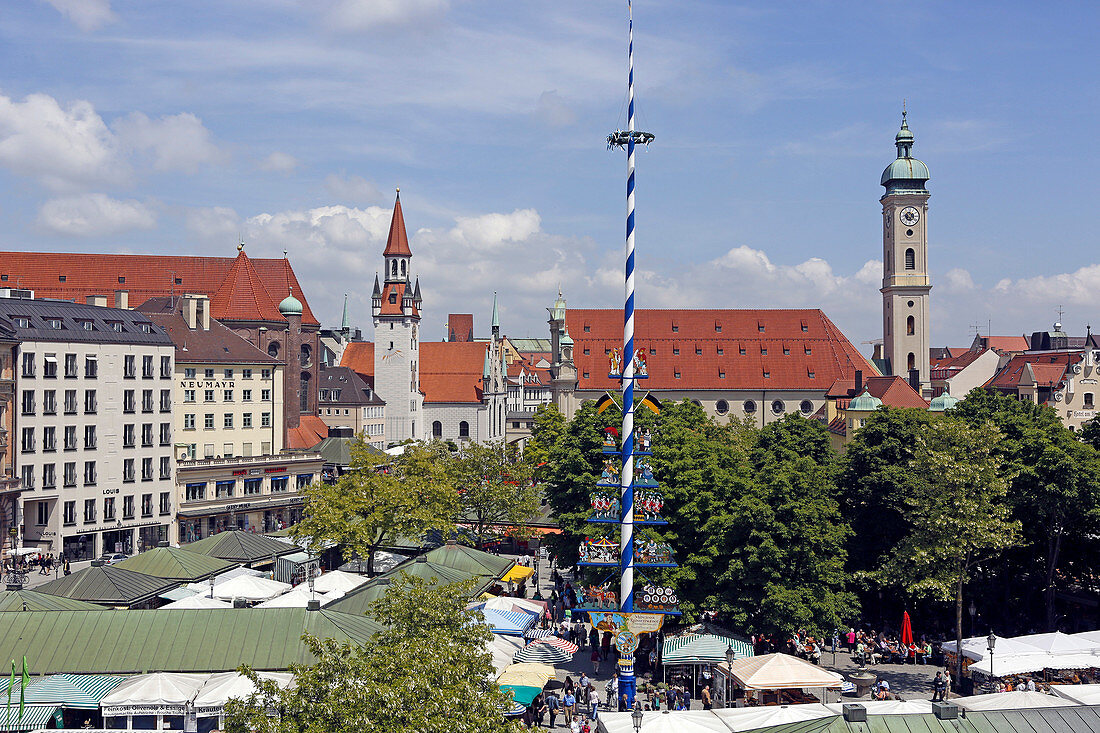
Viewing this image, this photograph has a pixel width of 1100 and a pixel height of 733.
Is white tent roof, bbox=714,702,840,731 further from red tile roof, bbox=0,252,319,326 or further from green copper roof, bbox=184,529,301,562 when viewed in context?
red tile roof, bbox=0,252,319,326

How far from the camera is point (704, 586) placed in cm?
4378

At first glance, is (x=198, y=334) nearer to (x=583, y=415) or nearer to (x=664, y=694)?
(x=583, y=415)

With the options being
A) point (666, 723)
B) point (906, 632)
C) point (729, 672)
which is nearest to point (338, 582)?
point (729, 672)

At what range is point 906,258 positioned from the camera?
130 m

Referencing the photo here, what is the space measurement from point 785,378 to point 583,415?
245 feet

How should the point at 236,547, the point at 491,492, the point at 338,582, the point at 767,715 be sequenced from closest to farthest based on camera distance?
the point at 767,715 → the point at 338,582 → the point at 236,547 → the point at 491,492

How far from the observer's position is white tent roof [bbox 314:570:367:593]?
1795 inches

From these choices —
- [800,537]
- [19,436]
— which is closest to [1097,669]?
[800,537]

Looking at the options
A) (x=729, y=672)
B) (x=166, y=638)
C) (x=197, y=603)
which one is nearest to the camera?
(x=166, y=638)

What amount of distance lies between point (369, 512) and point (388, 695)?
3483cm

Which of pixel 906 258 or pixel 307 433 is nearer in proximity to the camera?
pixel 307 433

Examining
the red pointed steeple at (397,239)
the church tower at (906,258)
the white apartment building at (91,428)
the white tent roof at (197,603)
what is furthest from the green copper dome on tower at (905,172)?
the white tent roof at (197,603)

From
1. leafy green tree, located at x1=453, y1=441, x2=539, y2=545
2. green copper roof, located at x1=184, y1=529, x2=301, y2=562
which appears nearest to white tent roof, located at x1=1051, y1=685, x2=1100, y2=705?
green copper roof, located at x1=184, y1=529, x2=301, y2=562

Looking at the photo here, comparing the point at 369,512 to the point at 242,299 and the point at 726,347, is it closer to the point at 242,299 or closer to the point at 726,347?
the point at 242,299
